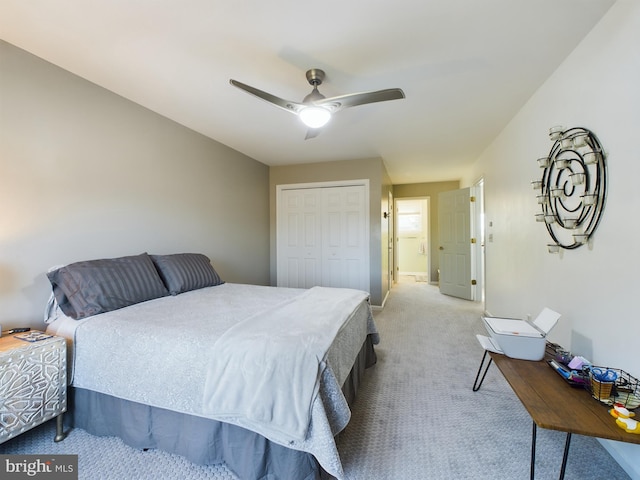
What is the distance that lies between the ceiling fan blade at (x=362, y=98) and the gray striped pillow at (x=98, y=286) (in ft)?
6.17

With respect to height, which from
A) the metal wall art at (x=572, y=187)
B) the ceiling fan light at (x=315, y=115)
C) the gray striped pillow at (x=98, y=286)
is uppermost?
the ceiling fan light at (x=315, y=115)

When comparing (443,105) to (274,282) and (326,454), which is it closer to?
(326,454)

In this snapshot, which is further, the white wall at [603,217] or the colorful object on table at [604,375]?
the white wall at [603,217]

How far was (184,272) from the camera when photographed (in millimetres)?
2533

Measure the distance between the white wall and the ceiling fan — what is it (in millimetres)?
1126

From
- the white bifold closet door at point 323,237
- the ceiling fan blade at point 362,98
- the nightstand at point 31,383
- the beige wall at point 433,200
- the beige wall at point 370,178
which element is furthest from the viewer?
the beige wall at point 433,200

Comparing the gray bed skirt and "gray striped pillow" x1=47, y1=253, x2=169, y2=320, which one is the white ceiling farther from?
the gray bed skirt

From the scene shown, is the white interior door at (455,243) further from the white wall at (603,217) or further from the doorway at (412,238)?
the white wall at (603,217)

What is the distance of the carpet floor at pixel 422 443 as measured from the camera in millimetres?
1372

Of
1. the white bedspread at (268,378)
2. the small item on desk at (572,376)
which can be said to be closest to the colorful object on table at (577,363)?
the small item on desk at (572,376)

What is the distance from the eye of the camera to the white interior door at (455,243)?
506cm

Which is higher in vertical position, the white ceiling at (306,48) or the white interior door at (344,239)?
the white ceiling at (306,48)

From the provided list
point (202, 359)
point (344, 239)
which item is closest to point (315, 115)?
point (202, 359)

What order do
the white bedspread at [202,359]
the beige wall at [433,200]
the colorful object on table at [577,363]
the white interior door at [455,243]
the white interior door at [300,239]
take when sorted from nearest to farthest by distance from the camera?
1. the white bedspread at [202,359]
2. the colorful object on table at [577,363]
3. the white interior door at [300,239]
4. the white interior door at [455,243]
5. the beige wall at [433,200]
